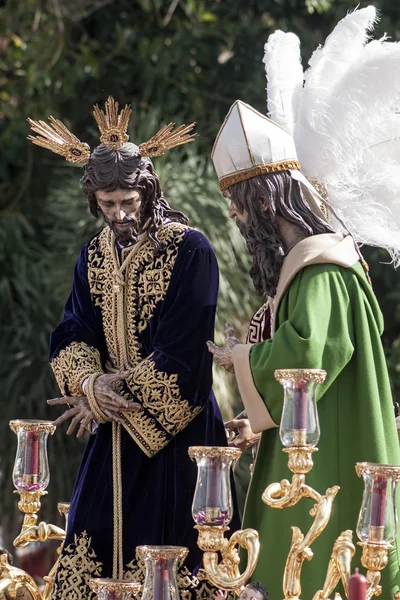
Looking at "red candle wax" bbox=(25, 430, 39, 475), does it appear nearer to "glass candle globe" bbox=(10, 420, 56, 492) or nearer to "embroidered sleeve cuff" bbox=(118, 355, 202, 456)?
"glass candle globe" bbox=(10, 420, 56, 492)

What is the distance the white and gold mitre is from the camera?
14.4 feet

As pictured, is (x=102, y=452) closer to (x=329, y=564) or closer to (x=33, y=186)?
(x=329, y=564)

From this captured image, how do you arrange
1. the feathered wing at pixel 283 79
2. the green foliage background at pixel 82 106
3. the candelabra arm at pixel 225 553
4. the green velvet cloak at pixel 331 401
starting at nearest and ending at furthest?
the candelabra arm at pixel 225 553, the green velvet cloak at pixel 331 401, the feathered wing at pixel 283 79, the green foliage background at pixel 82 106

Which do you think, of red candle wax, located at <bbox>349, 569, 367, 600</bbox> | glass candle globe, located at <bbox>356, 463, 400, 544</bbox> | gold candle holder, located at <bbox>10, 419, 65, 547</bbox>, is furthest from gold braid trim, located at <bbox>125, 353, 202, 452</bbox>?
red candle wax, located at <bbox>349, 569, 367, 600</bbox>

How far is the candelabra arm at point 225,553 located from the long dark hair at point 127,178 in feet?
3.48

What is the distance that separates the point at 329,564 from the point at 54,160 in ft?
19.0

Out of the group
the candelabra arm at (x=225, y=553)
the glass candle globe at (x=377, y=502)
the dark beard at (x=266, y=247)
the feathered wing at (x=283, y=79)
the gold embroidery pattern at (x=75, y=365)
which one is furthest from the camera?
the feathered wing at (x=283, y=79)

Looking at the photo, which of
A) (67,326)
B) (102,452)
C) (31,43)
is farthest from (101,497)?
(31,43)

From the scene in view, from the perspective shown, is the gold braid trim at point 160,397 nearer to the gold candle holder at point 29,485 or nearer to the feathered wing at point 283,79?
→ the gold candle holder at point 29,485

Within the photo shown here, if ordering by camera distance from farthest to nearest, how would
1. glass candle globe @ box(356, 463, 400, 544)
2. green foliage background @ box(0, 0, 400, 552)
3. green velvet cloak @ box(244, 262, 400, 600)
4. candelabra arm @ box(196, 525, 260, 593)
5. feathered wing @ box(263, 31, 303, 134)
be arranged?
green foliage background @ box(0, 0, 400, 552) → feathered wing @ box(263, 31, 303, 134) → green velvet cloak @ box(244, 262, 400, 600) → candelabra arm @ box(196, 525, 260, 593) → glass candle globe @ box(356, 463, 400, 544)

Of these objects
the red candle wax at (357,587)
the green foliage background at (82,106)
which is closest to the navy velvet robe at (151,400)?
the red candle wax at (357,587)

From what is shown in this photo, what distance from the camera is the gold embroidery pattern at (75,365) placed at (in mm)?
4594

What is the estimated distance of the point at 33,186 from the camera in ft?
31.3

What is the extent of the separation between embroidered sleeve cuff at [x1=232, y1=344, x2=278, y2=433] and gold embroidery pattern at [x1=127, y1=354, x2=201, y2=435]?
13.2 inches
